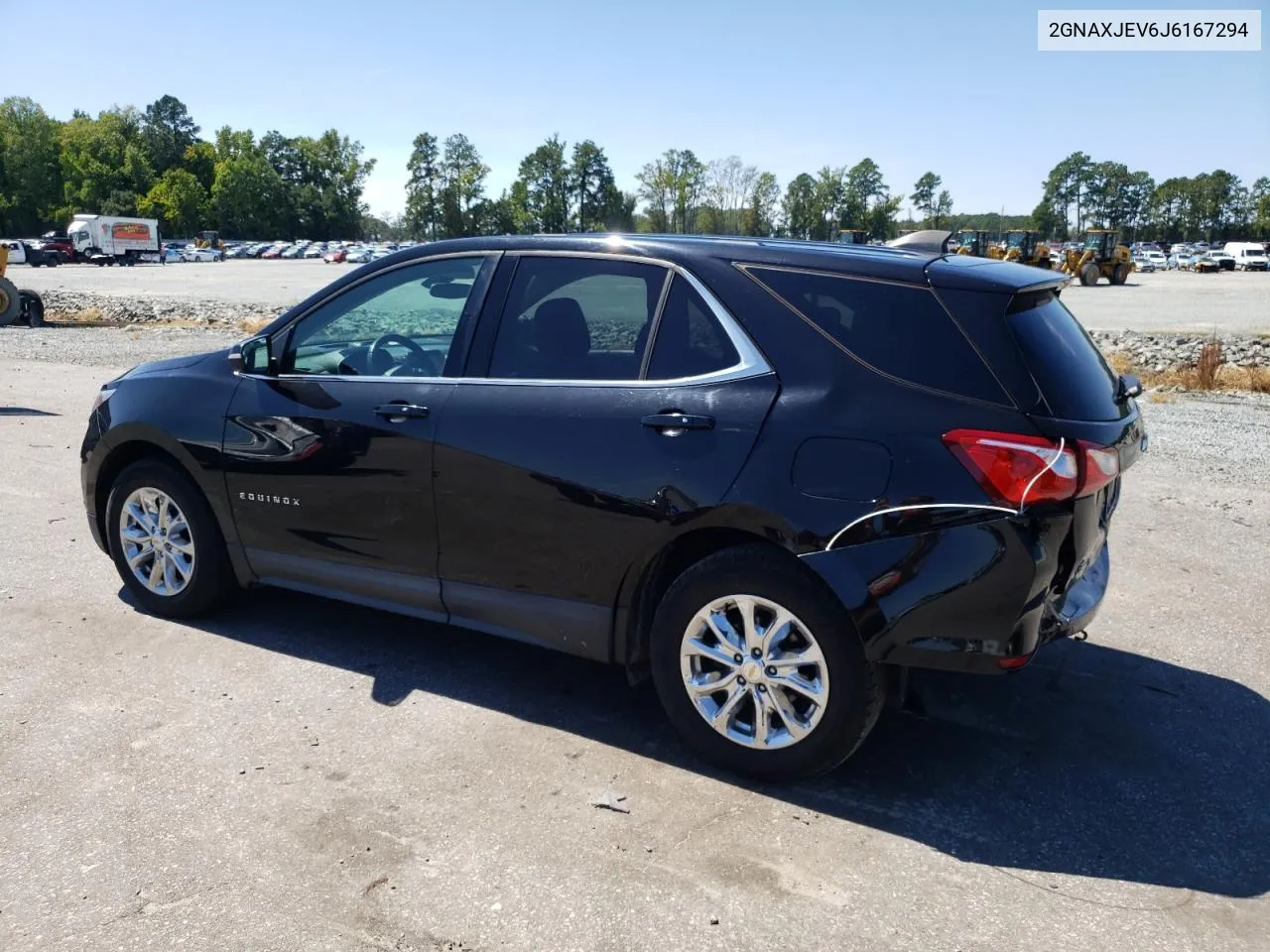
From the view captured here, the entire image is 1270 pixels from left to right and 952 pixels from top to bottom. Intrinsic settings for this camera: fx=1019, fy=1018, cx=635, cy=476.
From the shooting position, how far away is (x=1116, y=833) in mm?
3322

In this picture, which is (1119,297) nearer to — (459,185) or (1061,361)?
(1061,361)

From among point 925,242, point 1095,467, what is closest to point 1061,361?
point 1095,467

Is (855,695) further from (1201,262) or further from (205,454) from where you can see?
(1201,262)

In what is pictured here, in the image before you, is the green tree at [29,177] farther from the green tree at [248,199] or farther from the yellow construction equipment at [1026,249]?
the yellow construction equipment at [1026,249]

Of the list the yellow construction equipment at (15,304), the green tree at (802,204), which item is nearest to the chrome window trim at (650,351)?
the yellow construction equipment at (15,304)

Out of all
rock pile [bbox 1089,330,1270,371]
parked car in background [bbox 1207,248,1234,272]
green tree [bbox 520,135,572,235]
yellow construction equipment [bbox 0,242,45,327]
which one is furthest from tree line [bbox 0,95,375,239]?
rock pile [bbox 1089,330,1270,371]

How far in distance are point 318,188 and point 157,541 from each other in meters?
139

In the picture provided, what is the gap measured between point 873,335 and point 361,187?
143403 millimetres

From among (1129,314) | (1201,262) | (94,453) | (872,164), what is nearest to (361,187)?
(872,164)

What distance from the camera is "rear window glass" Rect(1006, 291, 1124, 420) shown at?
3.29 metres

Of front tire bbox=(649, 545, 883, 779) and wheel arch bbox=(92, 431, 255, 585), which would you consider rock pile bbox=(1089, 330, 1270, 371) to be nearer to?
front tire bbox=(649, 545, 883, 779)

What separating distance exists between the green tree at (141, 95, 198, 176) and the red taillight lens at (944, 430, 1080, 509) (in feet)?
481

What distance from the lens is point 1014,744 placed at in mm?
3920

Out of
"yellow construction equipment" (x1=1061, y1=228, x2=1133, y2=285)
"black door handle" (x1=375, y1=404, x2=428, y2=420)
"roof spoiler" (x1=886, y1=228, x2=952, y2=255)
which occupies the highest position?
"yellow construction equipment" (x1=1061, y1=228, x2=1133, y2=285)
